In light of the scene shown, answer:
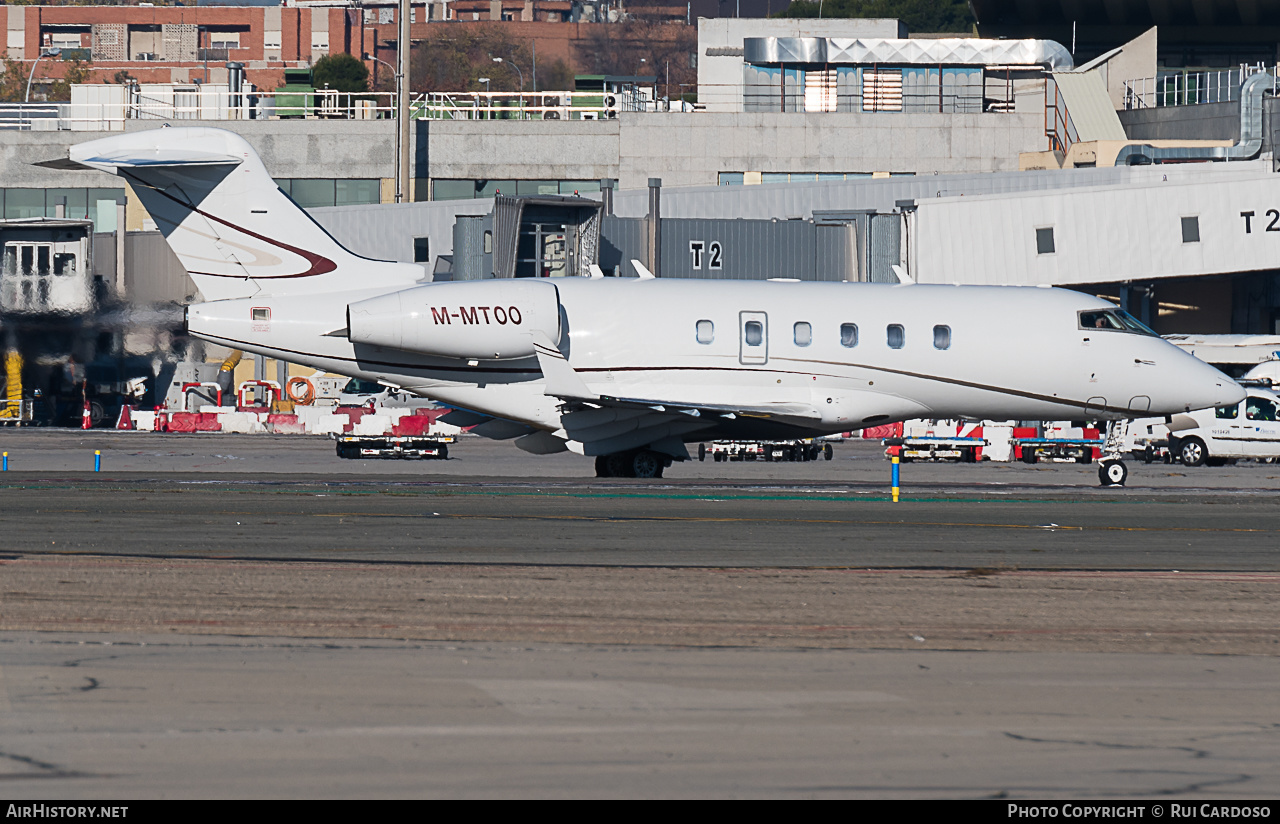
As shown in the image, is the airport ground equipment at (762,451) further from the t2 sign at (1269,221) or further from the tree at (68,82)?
the tree at (68,82)

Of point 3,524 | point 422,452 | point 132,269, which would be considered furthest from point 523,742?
point 132,269

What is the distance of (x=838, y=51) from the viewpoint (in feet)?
262

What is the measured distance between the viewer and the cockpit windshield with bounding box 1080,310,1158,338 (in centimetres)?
2928

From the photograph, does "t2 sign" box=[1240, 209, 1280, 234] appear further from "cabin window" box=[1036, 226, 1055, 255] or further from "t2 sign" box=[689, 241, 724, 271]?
"t2 sign" box=[689, 241, 724, 271]

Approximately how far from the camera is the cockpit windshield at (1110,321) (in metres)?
29.3

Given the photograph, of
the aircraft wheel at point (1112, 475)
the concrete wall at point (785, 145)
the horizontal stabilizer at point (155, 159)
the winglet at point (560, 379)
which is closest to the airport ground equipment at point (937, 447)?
the aircraft wheel at point (1112, 475)

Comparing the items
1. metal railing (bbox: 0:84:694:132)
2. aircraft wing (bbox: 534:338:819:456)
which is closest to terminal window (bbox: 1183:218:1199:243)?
aircraft wing (bbox: 534:338:819:456)

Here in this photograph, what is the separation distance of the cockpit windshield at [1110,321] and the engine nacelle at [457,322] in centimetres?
1017

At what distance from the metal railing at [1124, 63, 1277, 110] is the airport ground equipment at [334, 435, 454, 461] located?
158ft

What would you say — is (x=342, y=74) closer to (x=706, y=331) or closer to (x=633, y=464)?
(x=633, y=464)

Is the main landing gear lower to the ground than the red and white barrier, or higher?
higher

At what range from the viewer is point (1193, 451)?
4216cm

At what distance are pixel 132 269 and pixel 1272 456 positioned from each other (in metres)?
31.3

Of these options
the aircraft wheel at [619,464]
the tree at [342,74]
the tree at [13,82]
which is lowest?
the aircraft wheel at [619,464]
